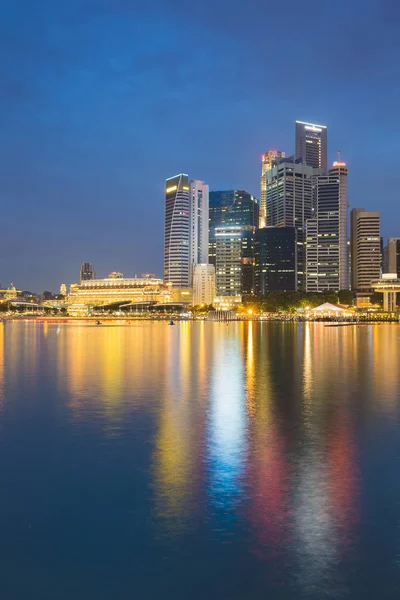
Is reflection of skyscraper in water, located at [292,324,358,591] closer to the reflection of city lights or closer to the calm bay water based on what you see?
the calm bay water

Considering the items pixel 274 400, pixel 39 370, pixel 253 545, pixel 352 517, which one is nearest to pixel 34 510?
pixel 253 545

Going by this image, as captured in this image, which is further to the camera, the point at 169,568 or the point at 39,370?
the point at 39,370

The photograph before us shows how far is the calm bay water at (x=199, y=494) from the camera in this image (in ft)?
31.6

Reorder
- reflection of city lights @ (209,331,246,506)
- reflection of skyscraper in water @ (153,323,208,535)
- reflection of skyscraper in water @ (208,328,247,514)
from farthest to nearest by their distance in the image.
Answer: reflection of city lights @ (209,331,246,506) → reflection of skyscraper in water @ (208,328,247,514) → reflection of skyscraper in water @ (153,323,208,535)

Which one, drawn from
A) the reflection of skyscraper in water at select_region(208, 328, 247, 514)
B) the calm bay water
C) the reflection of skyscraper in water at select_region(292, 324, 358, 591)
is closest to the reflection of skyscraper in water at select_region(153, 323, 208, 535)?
the calm bay water

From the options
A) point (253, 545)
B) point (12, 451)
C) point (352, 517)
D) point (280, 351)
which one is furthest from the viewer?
point (280, 351)

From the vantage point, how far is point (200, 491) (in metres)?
13.5

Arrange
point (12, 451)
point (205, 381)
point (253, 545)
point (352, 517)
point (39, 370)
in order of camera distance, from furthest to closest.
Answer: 1. point (39, 370)
2. point (205, 381)
3. point (12, 451)
4. point (352, 517)
5. point (253, 545)

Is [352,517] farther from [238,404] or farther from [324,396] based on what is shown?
[324,396]

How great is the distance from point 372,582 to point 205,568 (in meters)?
2.63

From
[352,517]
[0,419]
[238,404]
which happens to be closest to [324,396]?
[238,404]

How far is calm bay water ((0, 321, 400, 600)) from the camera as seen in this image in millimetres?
9625

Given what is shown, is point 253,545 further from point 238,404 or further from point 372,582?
point 238,404

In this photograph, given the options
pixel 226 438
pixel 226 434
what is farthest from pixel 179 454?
pixel 226 434
